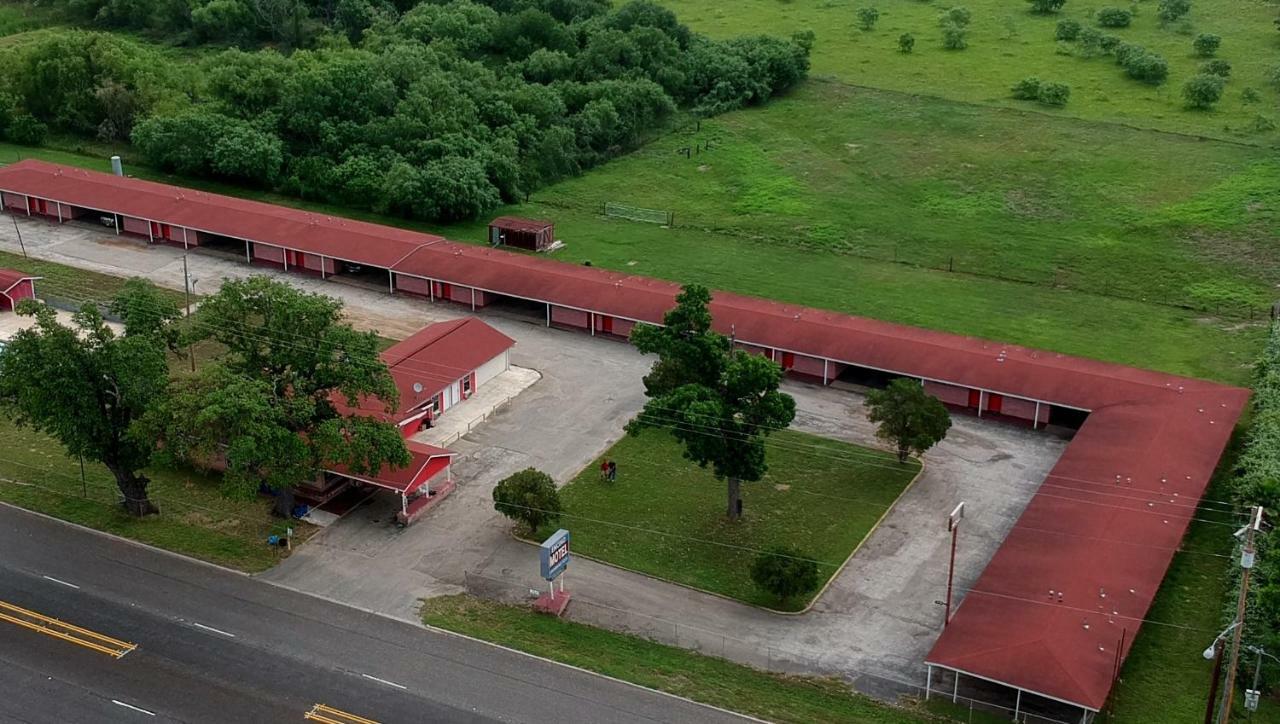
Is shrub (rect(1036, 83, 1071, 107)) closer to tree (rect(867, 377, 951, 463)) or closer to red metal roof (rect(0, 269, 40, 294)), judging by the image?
tree (rect(867, 377, 951, 463))

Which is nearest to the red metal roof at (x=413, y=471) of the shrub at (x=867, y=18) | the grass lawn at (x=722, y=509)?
the grass lawn at (x=722, y=509)

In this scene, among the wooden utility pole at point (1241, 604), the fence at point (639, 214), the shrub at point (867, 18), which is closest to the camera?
the wooden utility pole at point (1241, 604)

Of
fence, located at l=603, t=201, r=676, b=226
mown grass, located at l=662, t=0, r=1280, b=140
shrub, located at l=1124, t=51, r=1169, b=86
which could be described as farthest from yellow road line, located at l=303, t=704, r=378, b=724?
shrub, located at l=1124, t=51, r=1169, b=86

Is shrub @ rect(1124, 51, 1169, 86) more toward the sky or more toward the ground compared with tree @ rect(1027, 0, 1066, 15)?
more toward the ground

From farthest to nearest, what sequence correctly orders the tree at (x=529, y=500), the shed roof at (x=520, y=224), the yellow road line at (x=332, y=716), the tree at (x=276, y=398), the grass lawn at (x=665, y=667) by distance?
the shed roof at (x=520, y=224), the tree at (x=529, y=500), the tree at (x=276, y=398), the grass lawn at (x=665, y=667), the yellow road line at (x=332, y=716)

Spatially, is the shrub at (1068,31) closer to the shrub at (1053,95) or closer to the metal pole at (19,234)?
the shrub at (1053,95)

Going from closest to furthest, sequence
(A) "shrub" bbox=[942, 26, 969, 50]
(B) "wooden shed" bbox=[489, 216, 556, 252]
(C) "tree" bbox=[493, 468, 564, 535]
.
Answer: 1. (C) "tree" bbox=[493, 468, 564, 535]
2. (B) "wooden shed" bbox=[489, 216, 556, 252]
3. (A) "shrub" bbox=[942, 26, 969, 50]
